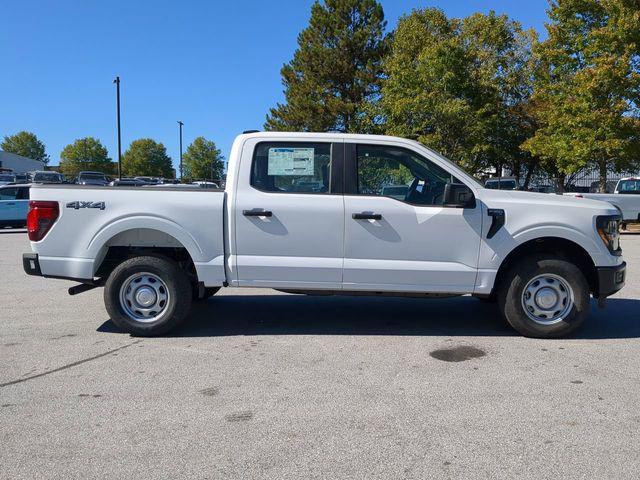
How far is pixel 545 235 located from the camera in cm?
527

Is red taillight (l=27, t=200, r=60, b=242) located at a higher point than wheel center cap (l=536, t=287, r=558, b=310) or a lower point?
higher

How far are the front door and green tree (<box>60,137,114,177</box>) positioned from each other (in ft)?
307

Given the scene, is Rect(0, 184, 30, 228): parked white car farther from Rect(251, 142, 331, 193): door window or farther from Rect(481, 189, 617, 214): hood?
Result: Rect(481, 189, 617, 214): hood

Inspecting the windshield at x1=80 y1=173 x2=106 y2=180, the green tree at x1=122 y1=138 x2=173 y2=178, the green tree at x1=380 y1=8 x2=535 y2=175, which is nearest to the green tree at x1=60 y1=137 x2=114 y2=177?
the green tree at x1=122 y1=138 x2=173 y2=178

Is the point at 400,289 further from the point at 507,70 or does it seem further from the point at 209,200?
the point at 507,70

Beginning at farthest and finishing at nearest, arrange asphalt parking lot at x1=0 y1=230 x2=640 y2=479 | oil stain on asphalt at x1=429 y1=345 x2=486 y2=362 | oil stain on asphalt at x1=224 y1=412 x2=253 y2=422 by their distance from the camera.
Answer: oil stain on asphalt at x1=429 y1=345 x2=486 y2=362 < oil stain on asphalt at x1=224 y1=412 x2=253 y2=422 < asphalt parking lot at x1=0 y1=230 x2=640 y2=479

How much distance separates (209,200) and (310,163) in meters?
1.09

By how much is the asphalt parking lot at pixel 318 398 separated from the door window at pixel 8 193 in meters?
15.5

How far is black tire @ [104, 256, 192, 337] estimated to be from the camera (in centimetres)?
542

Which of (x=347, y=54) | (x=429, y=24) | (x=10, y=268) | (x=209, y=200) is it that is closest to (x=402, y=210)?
(x=209, y=200)

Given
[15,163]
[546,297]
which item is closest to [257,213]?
[546,297]

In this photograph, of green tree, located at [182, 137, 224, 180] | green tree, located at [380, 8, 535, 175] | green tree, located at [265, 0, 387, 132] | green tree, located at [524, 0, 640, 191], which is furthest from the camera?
green tree, located at [182, 137, 224, 180]

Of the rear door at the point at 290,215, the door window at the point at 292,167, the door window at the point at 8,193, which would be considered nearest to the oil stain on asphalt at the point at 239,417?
the rear door at the point at 290,215

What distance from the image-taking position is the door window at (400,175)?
541 cm
